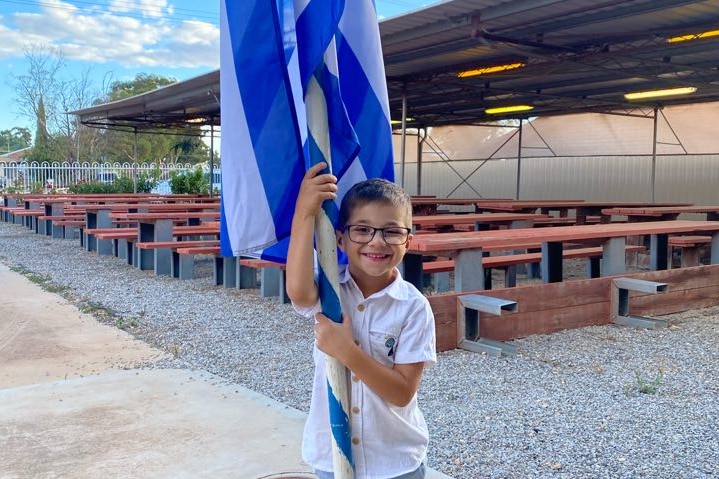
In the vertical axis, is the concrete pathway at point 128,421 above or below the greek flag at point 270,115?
below

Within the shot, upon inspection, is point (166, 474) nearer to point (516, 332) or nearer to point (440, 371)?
point (440, 371)

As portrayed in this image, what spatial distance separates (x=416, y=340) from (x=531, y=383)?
264 centimetres

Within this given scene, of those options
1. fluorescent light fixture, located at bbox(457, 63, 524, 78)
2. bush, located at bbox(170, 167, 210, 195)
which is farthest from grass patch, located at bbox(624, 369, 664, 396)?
bush, located at bbox(170, 167, 210, 195)

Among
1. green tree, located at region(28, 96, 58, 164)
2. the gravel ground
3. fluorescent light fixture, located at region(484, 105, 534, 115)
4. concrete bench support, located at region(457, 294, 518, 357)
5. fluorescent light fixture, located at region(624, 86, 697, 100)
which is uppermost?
green tree, located at region(28, 96, 58, 164)

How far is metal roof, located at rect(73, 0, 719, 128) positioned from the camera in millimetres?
8188

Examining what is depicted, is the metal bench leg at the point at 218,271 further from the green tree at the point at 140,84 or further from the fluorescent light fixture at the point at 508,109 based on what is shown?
the green tree at the point at 140,84

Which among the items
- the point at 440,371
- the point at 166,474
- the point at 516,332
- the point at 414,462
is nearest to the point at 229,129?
the point at 414,462

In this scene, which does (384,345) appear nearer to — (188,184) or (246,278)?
(246,278)

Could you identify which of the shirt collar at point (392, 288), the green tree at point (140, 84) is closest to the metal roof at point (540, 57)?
the shirt collar at point (392, 288)

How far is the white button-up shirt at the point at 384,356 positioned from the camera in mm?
1499

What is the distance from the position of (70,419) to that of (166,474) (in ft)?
2.86

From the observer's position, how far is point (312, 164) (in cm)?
150

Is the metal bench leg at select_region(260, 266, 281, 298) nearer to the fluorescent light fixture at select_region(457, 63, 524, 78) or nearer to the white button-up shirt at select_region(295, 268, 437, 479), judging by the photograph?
the white button-up shirt at select_region(295, 268, 437, 479)

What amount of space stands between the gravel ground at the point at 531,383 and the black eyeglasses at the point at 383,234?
1506 millimetres
